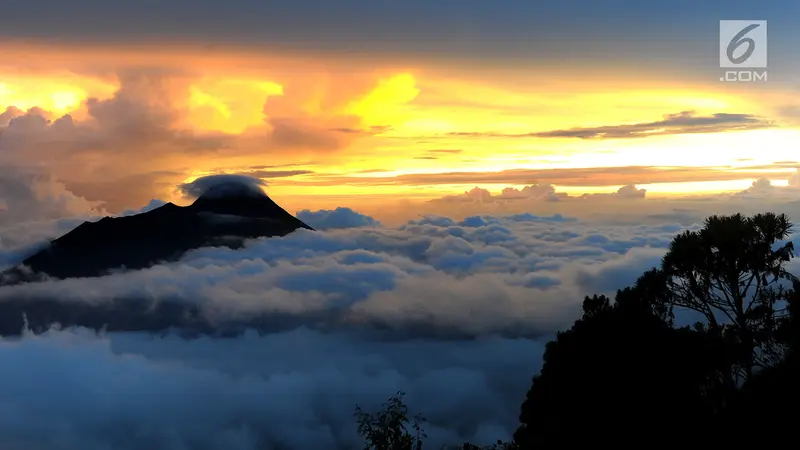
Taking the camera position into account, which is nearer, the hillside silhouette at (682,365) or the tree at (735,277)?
the hillside silhouette at (682,365)

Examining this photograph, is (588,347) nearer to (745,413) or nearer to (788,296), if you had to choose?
(745,413)

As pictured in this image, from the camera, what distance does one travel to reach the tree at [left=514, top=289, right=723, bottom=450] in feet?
107

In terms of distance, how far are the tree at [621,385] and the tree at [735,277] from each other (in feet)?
13.0

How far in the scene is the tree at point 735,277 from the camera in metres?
41.7

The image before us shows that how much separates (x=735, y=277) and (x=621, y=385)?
14.3 metres

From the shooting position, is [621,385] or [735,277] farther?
[735,277]

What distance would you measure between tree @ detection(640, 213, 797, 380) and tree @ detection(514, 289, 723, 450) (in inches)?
156

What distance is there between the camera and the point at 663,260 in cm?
4628

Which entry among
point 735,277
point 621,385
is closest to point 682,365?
point 621,385

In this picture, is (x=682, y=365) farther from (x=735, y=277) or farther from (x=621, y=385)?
(x=735, y=277)

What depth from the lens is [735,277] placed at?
143 feet

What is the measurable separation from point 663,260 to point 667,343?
11.4m

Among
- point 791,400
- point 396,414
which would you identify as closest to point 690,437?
point 791,400

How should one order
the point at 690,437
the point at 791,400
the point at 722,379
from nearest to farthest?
the point at 791,400, the point at 690,437, the point at 722,379
